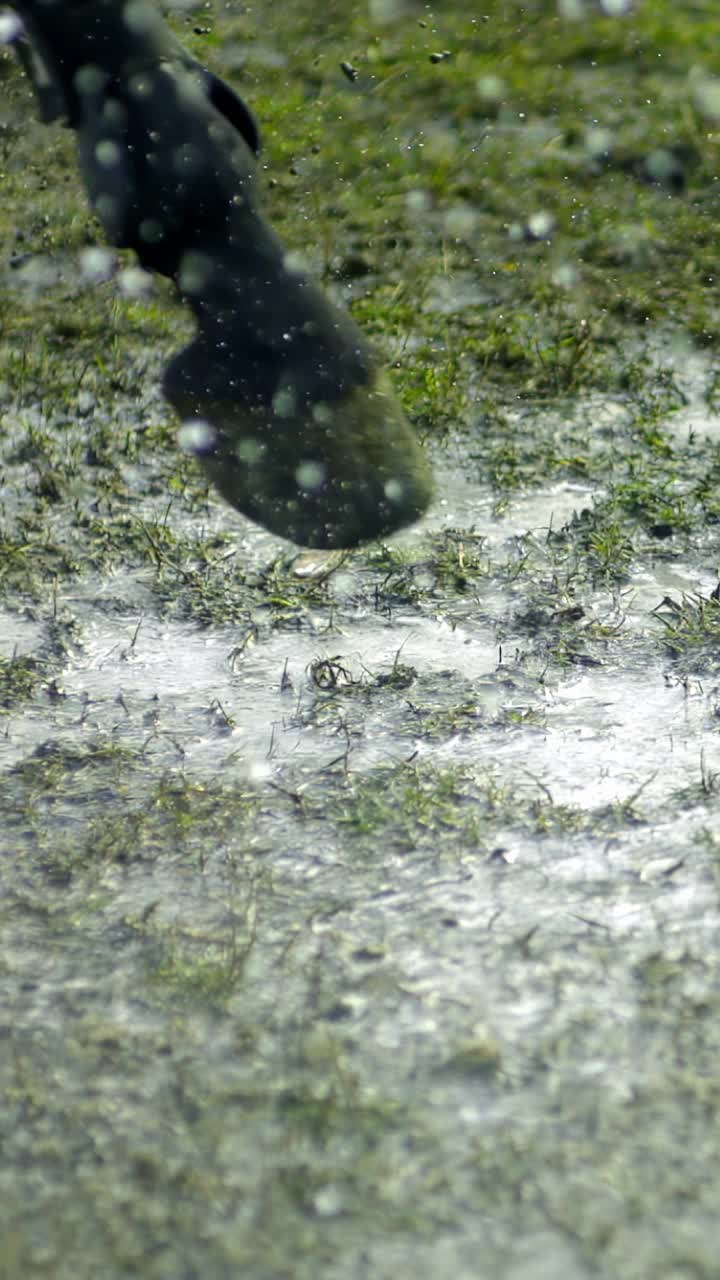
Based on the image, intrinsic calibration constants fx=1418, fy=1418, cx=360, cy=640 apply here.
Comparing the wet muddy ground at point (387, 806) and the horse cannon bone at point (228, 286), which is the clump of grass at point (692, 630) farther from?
the horse cannon bone at point (228, 286)

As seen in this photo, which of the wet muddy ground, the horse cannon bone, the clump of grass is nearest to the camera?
the wet muddy ground

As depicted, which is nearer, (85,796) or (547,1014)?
(547,1014)

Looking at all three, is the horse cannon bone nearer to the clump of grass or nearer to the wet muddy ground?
the wet muddy ground

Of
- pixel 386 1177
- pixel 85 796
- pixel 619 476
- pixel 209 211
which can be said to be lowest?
pixel 619 476

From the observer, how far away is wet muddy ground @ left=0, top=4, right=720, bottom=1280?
1.51m

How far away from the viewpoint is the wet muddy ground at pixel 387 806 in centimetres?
151

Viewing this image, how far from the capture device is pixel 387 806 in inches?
86.4

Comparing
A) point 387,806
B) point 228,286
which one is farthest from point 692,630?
point 228,286

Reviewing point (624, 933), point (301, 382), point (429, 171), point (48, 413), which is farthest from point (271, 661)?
point (429, 171)

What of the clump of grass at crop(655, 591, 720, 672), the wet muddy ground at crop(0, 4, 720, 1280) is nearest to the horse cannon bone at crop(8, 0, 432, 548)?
the wet muddy ground at crop(0, 4, 720, 1280)

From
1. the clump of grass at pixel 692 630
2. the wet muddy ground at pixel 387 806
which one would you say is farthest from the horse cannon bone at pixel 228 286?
the clump of grass at pixel 692 630

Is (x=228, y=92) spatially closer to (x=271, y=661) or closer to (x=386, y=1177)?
(x=271, y=661)

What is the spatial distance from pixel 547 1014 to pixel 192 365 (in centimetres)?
185

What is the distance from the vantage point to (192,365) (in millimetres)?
3129
